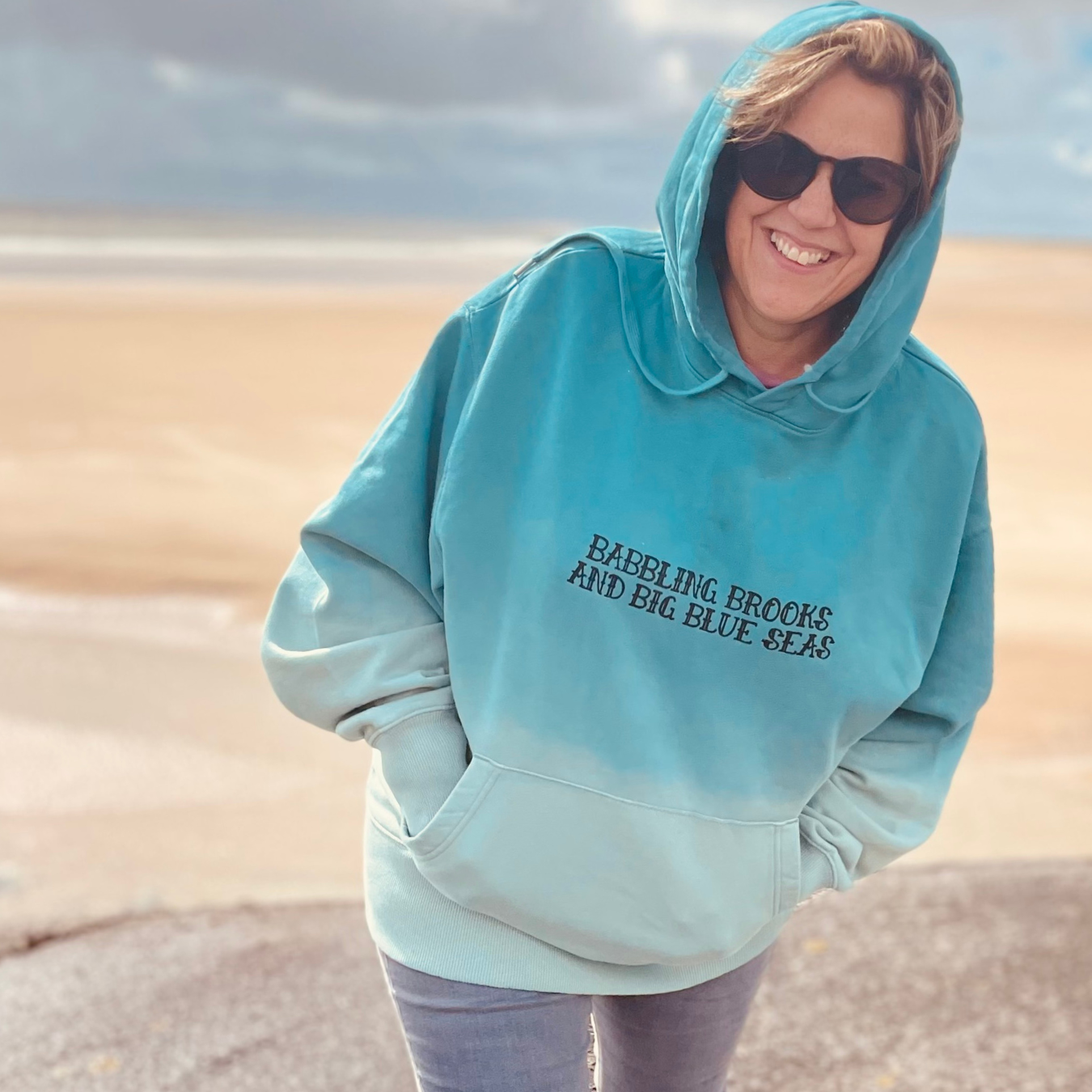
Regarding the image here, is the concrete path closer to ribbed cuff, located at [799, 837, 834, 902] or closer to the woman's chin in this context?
ribbed cuff, located at [799, 837, 834, 902]

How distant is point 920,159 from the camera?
1.56m

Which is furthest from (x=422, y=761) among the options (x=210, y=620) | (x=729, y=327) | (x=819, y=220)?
(x=210, y=620)

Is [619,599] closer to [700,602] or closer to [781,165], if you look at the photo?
[700,602]

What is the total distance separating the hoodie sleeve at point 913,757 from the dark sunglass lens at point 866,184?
13.5 inches

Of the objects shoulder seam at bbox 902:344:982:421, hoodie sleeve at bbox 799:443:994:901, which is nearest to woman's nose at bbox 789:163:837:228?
shoulder seam at bbox 902:344:982:421

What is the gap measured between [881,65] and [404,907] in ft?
3.65

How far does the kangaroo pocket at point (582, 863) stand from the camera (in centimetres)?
152

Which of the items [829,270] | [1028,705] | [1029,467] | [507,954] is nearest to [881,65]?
[829,270]

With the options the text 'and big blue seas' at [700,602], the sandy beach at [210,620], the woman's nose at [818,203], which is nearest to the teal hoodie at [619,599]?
the text 'and big blue seas' at [700,602]

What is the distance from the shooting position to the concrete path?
265cm

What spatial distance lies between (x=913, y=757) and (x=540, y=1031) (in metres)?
0.59

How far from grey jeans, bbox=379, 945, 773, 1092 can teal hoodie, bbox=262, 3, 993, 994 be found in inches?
1.2

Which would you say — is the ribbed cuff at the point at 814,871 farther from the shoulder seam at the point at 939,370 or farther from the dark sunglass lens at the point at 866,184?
the dark sunglass lens at the point at 866,184

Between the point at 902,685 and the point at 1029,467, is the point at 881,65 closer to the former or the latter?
the point at 902,685
